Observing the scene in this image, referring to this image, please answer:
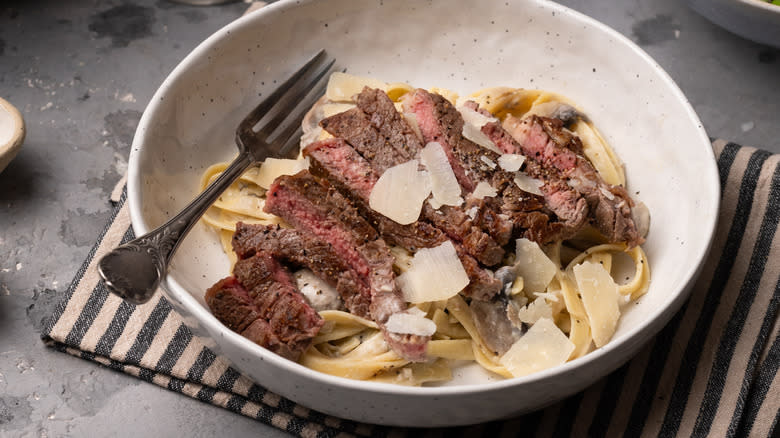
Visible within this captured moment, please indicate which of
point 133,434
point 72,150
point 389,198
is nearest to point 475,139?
point 389,198

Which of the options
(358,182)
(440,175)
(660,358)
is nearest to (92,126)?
(358,182)

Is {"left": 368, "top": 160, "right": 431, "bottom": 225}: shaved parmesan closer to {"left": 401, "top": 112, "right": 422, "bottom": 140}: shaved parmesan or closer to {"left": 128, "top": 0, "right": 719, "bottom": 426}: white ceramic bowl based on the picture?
{"left": 401, "top": 112, "right": 422, "bottom": 140}: shaved parmesan

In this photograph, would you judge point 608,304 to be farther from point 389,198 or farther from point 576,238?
point 389,198

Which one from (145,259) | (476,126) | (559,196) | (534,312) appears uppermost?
(559,196)

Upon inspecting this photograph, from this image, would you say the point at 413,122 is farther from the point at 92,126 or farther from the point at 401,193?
the point at 92,126

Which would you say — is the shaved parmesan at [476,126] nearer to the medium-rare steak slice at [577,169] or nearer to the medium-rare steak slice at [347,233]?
the medium-rare steak slice at [577,169]

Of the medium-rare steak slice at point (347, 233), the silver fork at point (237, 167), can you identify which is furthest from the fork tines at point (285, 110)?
the medium-rare steak slice at point (347, 233)
